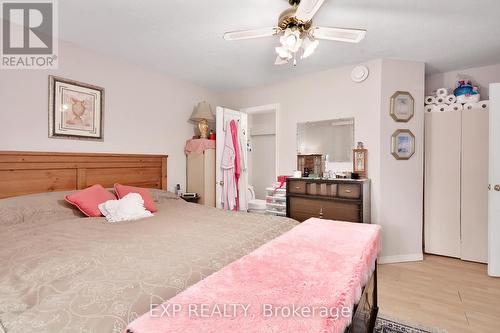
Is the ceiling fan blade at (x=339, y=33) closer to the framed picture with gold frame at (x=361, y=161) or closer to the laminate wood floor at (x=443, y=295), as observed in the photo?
the framed picture with gold frame at (x=361, y=161)

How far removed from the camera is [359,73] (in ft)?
10.5

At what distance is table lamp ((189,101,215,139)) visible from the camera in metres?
3.92

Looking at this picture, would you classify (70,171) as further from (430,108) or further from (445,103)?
(445,103)

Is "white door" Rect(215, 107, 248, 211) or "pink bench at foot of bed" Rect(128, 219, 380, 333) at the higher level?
"white door" Rect(215, 107, 248, 211)

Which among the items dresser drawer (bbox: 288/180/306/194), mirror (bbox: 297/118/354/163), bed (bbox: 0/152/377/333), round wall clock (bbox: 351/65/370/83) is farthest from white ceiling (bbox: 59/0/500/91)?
dresser drawer (bbox: 288/180/306/194)

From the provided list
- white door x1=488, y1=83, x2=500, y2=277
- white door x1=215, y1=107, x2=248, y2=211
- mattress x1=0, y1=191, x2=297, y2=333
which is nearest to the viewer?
mattress x1=0, y1=191, x2=297, y2=333

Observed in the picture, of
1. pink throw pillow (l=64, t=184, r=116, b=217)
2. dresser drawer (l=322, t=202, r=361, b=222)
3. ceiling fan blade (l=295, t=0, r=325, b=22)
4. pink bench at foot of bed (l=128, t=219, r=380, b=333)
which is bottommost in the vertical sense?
dresser drawer (l=322, t=202, r=361, b=222)

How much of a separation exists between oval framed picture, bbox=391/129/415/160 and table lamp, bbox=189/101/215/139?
2.53 m

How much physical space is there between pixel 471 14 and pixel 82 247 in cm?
330

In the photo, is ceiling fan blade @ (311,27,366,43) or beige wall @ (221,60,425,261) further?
beige wall @ (221,60,425,261)

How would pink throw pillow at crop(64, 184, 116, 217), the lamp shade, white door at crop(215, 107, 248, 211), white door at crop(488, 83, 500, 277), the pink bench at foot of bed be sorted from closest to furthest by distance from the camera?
the pink bench at foot of bed < pink throw pillow at crop(64, 184, 116, 217) < white door at crop(488, 83, 500, 277) < white door at crop(215, 107, 248, 211) < the lamp shade

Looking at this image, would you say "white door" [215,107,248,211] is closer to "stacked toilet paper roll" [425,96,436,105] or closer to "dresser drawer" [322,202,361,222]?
"dresser drawer" [322,202,361,222]

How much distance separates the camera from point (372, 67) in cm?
314

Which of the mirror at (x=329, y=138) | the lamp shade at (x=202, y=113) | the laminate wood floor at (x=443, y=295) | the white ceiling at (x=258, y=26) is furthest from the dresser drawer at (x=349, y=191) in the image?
the lamp shade at (x=202, y=113)
